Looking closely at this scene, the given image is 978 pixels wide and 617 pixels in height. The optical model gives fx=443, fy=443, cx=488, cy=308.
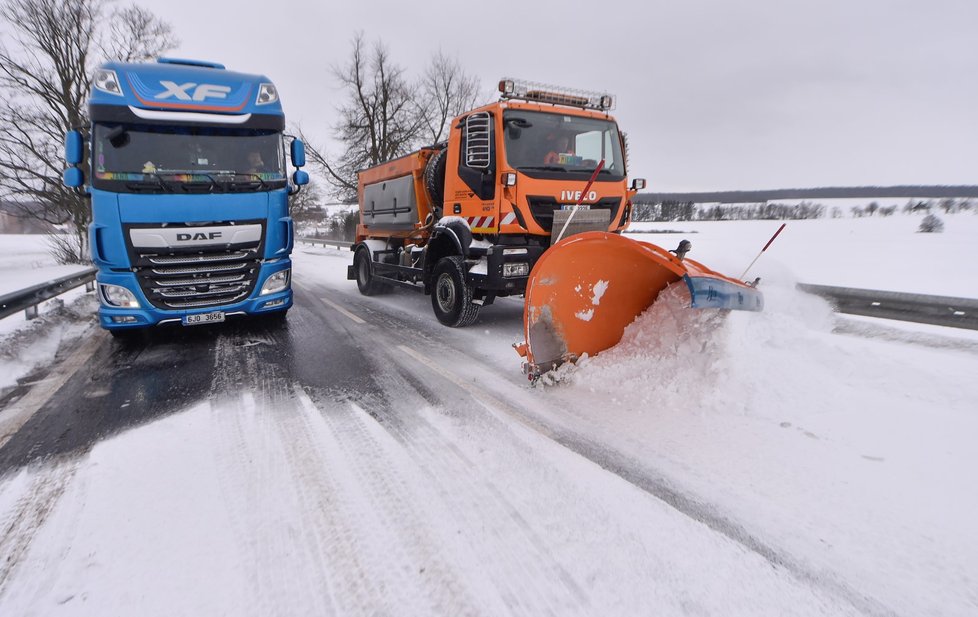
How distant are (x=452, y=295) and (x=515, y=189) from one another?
1.72 meters

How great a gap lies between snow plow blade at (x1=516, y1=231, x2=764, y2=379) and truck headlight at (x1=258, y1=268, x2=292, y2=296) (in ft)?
11.0

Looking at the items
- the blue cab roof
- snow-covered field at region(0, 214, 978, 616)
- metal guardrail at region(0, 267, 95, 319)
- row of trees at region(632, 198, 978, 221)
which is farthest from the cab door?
row of trees at region(632, 198, 978, 221)

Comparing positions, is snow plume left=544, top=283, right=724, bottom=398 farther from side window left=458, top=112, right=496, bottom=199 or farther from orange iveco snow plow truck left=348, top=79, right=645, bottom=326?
side window left=458, top=112, right=496, bottom=199

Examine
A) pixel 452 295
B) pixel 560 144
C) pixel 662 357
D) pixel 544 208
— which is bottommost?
pixel 662 357

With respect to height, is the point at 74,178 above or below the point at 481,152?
below

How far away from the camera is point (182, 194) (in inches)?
191

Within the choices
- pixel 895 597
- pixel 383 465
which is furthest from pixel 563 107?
pixel 895 597

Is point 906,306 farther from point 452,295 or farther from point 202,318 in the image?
point 202,318

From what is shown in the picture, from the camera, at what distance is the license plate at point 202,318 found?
4906mm

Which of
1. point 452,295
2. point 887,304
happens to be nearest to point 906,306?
point 887,304

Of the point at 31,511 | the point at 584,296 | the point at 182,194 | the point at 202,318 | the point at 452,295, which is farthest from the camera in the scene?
the point at 452,295

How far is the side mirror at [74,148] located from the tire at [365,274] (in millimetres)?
4690

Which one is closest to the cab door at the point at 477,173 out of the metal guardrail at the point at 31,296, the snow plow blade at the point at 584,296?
the snow plow blade at the point at 584,296

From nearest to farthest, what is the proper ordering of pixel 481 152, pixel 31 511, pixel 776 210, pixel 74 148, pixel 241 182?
pixel 31 511 < pixel 74 148 < pixel 241 182 < pixel 481 152 < pixel 776 210
